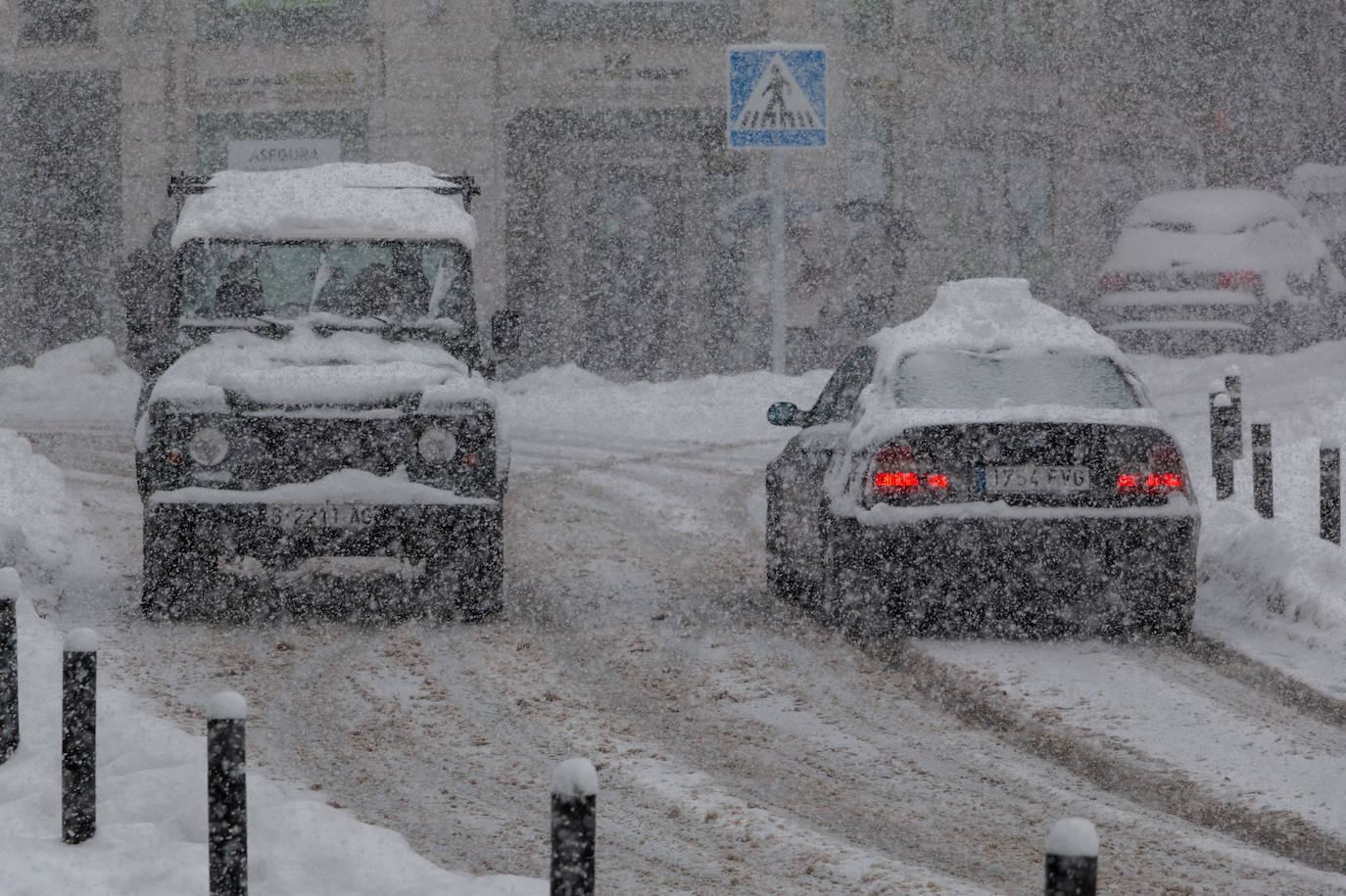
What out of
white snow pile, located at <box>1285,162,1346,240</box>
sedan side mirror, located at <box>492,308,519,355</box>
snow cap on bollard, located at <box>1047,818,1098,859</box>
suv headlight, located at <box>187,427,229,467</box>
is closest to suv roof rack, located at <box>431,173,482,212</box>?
sedan side mirror, located at <box>492,308,519,355</box>

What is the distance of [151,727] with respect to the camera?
6996 millimetres

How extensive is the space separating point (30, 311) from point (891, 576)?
23005 mm

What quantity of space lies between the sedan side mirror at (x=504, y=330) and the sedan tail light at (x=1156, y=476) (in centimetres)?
369

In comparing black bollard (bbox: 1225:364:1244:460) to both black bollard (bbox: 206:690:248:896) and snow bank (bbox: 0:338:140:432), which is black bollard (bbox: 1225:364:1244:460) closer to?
black bollard (bbox: 206:690:248:896)

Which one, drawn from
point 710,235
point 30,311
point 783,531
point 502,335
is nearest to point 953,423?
point 783,531

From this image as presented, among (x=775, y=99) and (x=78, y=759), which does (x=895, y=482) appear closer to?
(x=78, y=759)

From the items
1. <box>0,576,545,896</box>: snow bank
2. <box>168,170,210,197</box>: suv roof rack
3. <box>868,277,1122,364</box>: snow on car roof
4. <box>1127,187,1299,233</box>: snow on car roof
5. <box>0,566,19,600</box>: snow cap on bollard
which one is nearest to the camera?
<box>0,576,545,896</box>: snow bank

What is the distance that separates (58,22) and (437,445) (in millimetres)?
21456

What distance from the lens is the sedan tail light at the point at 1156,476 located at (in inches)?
357

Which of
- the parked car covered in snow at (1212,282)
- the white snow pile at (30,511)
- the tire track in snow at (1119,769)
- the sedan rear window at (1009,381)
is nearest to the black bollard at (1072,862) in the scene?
the tire track in snow at (1119,769)

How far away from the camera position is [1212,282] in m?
24.2

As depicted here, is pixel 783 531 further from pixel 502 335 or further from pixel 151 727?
pixel 151 727

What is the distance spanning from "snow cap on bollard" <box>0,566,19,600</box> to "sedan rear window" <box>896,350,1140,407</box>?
4449 mm

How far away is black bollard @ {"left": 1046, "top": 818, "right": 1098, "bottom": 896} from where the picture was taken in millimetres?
3121
